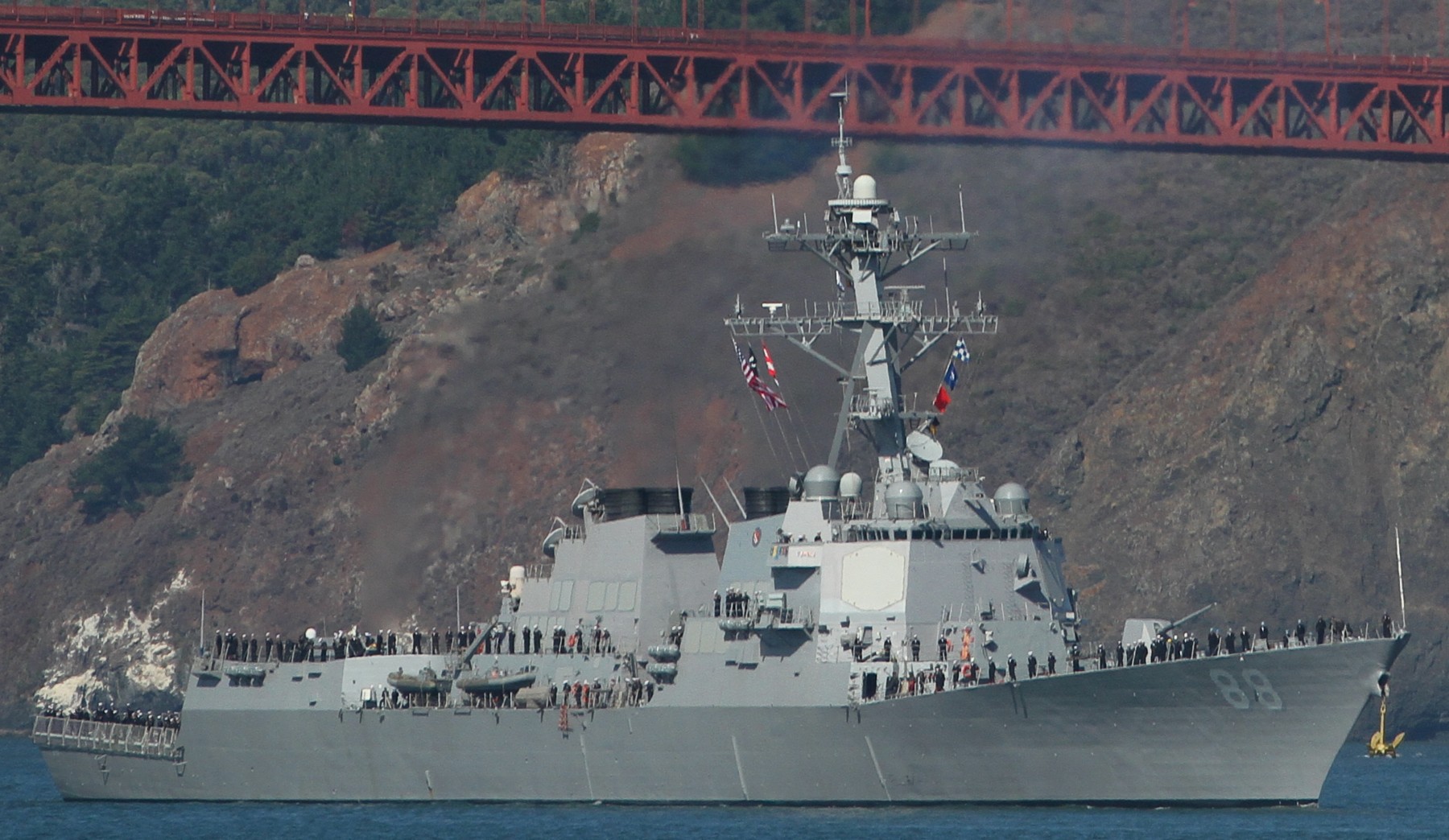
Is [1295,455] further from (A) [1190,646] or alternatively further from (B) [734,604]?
(A) [1190,646]

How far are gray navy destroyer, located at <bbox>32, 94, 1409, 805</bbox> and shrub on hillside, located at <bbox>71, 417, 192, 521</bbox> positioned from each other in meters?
33.7

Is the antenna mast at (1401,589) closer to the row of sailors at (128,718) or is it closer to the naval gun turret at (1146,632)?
the naval gun turret at (1146,632)

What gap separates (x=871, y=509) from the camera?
152 feet

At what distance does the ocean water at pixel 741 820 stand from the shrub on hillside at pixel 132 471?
3069 cm

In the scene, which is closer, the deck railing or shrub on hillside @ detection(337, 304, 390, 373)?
the deck railing

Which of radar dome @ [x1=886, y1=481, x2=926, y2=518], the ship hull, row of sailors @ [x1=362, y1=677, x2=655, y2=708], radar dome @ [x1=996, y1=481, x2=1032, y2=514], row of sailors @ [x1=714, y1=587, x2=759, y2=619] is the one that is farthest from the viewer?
row of sailors @ [x1=362, y1=677, x2=655, y2=708]

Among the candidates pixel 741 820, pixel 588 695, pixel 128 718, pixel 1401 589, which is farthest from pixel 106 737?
pixel 1401 589

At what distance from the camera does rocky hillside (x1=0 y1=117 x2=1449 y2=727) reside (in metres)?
62.4

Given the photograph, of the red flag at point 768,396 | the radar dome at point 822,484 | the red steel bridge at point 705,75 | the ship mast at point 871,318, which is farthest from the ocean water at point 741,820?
the red steel bridge at point 705,75

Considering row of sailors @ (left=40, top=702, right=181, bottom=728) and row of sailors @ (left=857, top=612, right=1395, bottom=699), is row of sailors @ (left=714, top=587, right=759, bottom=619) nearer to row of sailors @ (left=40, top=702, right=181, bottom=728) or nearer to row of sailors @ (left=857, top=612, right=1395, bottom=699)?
row of sailors @ (left=857, top=612, right=1395, bottom=699)

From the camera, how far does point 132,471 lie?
87.3m

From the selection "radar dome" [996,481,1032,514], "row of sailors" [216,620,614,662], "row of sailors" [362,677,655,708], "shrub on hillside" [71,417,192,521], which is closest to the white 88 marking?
"radar dome" [996,481,1032,514]

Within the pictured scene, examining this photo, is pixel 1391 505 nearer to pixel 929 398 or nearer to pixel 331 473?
pixel 929 398

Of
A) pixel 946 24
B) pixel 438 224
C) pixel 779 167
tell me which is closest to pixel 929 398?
pixel 779 167
